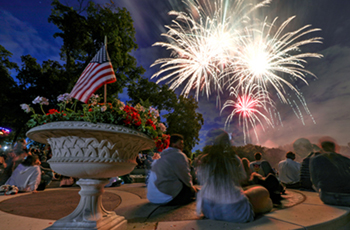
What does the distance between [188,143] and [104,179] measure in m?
23.4

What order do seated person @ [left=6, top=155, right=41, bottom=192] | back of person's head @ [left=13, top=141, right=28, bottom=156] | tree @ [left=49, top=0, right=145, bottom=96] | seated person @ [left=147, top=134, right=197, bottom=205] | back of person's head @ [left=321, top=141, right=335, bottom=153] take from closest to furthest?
1. seated person @ [left=147, top=134, right=197, bottom=205]
2. back of person's head @ [left=321, top=141, right=335, bottom=153]
3. seated person @ [left=6, top=155, right=41, bottom=192]
4. back of person's head @ [left=13, top=141, right=28, bottom=156]
5. tree @ [left=49, top=0, right=145, bottom=96]

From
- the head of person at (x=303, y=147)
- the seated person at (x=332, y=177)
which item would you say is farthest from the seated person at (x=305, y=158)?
the seated person at (x=332, y=177)

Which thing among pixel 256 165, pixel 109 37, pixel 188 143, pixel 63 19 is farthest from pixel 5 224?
pixel 188 143

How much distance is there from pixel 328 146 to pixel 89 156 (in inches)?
197

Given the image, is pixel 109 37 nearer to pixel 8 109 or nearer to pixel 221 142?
pixel 8 109

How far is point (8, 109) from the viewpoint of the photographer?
1532 cm

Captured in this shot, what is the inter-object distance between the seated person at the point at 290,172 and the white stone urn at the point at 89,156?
21.0ft

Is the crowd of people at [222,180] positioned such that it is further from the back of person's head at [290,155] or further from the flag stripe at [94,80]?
the flag stripe at [94,80]

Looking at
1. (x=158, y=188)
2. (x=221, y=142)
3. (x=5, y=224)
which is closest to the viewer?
(x=5, y=224)

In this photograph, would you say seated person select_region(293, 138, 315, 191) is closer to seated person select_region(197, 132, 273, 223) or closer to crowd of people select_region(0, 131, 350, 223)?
crowd of people select_region(0, 131, 350, 223)

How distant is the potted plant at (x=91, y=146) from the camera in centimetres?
229

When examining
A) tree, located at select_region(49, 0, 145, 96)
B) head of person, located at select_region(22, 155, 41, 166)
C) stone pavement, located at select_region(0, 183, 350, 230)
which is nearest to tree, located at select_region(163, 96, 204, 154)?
tree, located at select_region(49, 0, 145, 96)

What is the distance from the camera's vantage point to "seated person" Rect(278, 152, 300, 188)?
6488mm

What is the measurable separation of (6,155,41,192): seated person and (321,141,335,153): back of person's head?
7.93 meters
